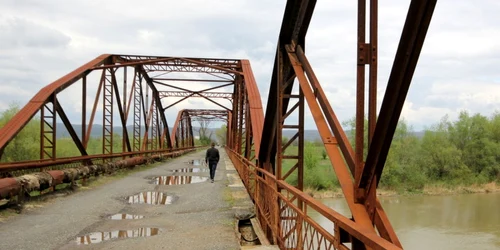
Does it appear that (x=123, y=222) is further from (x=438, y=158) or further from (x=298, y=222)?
(x=438, y=158)

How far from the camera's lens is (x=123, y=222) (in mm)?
7383

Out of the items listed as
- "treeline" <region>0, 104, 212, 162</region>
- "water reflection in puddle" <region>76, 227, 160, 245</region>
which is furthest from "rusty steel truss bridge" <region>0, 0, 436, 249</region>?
"treeline" <region>0, 104, 212, 162</region>

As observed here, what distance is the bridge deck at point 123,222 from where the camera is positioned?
19.0 feet

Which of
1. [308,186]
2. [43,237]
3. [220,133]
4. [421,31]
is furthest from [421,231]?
[220,133]

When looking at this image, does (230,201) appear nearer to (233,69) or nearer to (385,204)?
(233,69)

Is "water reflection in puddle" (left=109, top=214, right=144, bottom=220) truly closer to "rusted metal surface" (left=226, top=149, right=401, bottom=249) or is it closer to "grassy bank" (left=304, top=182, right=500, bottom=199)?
"rusted metal surface" (left=226, top=149, right=401, bottom=249)

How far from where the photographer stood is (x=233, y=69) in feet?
63.0

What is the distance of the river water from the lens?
23589 millimetres

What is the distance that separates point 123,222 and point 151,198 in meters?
3.07

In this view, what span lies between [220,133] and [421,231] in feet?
288

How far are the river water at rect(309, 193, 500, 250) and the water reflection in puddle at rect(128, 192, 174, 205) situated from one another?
13.6 m

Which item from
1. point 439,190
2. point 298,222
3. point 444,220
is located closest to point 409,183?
point 439,190

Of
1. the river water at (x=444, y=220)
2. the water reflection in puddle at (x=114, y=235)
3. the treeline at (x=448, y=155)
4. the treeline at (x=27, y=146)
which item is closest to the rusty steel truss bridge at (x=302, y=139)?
the water reflection in puddle at (x=114, y=235)

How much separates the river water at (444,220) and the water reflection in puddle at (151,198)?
13563 millimetres
